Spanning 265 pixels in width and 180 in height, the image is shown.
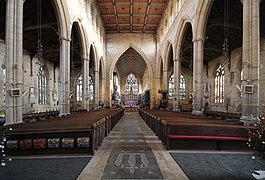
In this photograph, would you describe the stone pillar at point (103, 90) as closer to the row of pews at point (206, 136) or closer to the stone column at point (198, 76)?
the stone column at point (198, 76)

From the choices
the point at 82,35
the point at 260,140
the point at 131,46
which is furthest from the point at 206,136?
the point at 131,46

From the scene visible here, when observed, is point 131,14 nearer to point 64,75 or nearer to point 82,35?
point 82,35

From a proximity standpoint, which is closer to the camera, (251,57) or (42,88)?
(251,57)

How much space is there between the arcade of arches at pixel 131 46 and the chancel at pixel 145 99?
6 cm

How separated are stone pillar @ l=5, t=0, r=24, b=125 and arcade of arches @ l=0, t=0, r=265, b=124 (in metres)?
0.03

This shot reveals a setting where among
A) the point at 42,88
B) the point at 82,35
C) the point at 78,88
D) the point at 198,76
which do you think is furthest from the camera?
the point at 78,88

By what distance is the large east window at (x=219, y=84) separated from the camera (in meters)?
25.6

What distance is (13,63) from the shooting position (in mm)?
7918

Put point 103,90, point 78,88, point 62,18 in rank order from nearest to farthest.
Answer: point 62,18 → point 103,90 → point 78,88

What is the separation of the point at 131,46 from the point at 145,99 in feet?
28.7

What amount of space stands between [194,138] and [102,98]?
24718 mm

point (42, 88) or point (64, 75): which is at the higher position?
A: point (64, 75)

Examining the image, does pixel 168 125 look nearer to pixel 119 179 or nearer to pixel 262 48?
pixel 119 179

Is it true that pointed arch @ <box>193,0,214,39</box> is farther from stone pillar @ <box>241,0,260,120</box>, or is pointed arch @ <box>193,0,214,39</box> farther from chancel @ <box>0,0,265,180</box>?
stone pillar @ <box>241,0,260,120</box>
